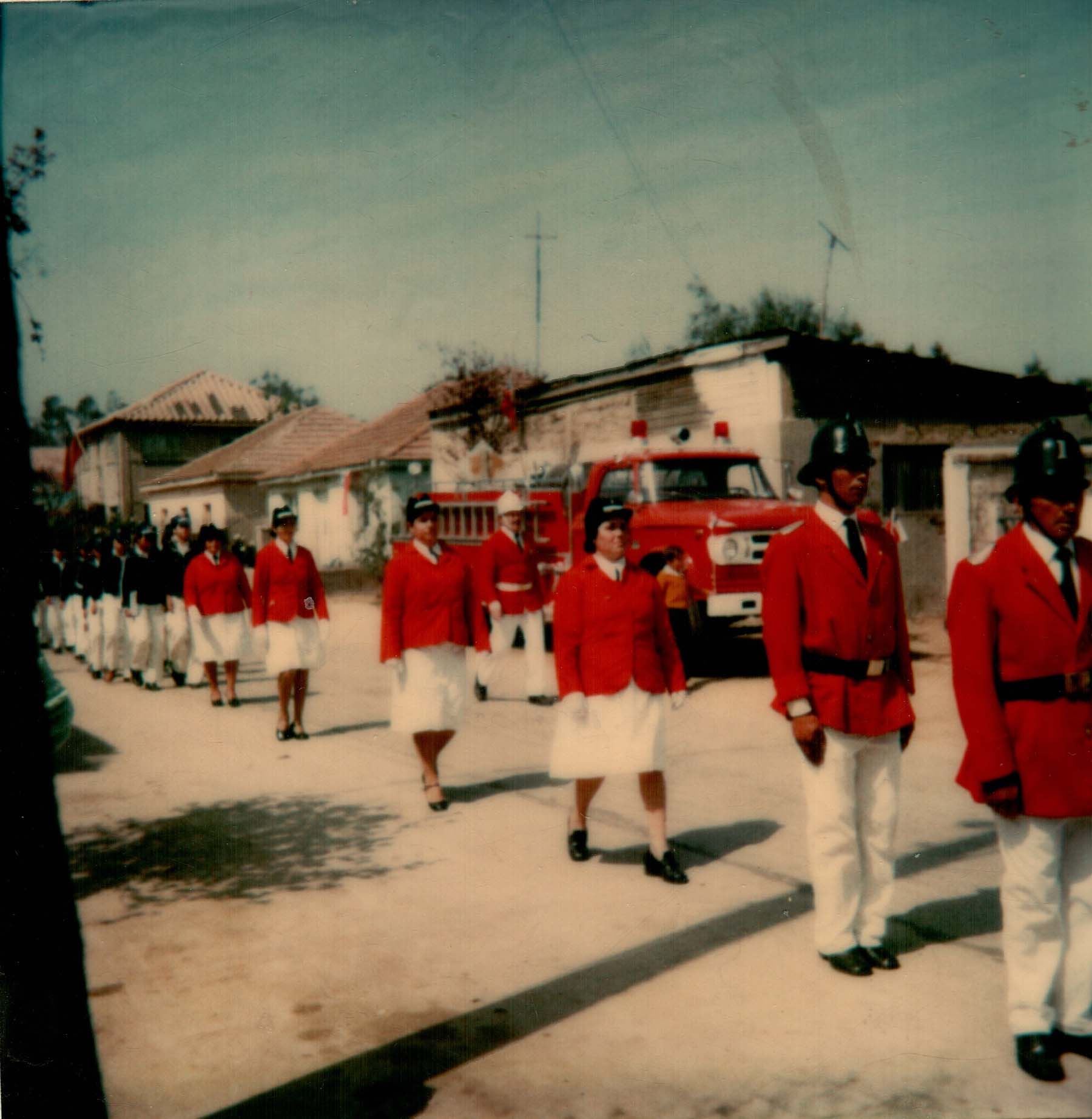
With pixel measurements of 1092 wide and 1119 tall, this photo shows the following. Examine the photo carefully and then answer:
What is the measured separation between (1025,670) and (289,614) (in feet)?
22.7

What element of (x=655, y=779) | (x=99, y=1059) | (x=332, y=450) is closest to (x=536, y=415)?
(x=332, y=450)

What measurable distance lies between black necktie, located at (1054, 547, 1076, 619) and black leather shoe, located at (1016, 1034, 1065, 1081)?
4.27 ft

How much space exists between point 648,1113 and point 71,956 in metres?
1.70

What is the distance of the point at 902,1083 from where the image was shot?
11.4 ft

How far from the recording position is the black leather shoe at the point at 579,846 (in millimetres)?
5844

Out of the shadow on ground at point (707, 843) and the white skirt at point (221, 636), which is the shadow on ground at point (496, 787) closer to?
the shadow on ground at point (707, 843)

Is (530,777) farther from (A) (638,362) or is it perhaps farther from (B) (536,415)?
(B) (536,415)

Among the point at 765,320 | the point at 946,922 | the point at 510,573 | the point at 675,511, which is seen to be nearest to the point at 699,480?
the point at 675,511

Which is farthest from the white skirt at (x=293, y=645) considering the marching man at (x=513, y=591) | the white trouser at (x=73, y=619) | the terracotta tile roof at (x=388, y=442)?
the terracotta tile roof at (x=388, y=442)

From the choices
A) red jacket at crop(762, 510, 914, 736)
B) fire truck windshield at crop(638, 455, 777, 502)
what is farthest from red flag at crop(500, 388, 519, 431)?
red jacket at crop(762, 510, 914, 736)

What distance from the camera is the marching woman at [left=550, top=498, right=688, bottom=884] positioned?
550cm

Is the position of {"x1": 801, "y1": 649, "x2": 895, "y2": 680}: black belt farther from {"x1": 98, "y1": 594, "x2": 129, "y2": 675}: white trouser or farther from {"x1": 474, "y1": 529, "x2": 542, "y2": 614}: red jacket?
{"x1": 98, "y1": 594, "x2": 129, "y2": 675}: white trouser

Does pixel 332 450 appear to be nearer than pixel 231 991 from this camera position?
No

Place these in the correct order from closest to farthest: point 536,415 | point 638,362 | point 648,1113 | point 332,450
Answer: point 648,1113 → point 638,362 → point 536,415 → point 332,450
